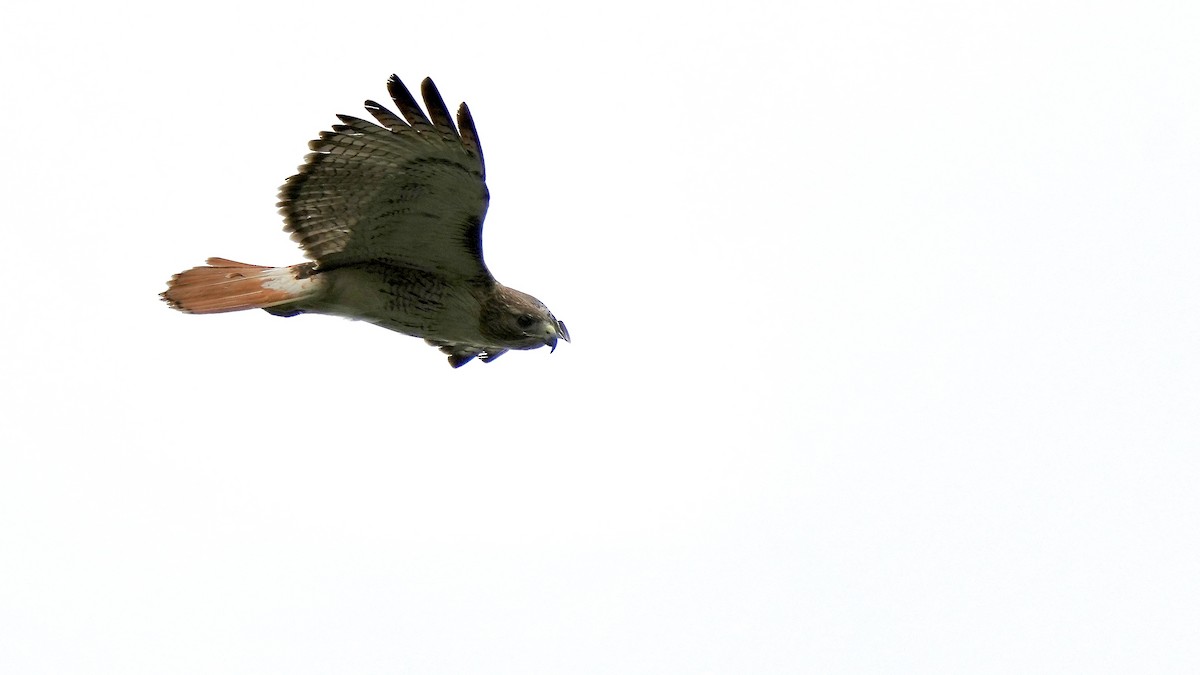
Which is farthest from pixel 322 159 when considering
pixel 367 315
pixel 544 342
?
pixel 544 342

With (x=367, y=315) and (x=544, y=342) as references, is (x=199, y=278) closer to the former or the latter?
(x=367, y=315)

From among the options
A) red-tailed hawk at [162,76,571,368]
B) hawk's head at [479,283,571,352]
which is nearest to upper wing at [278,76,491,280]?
red-tailed hawk at [162,76,571,368]

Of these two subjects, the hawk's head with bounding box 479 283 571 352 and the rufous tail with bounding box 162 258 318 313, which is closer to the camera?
the rufous tail with bounding box 162 258 318 313

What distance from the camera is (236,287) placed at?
9656 millimetres

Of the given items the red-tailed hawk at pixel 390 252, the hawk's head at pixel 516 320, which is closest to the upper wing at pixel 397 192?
the red-tailed hawk at pixel 390 252

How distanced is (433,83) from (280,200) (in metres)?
1.42

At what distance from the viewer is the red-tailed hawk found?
29.3 feet

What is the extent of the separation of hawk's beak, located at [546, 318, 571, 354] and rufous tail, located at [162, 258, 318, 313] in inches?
55.6

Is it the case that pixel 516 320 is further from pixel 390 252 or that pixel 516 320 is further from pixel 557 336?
pixel 390 252

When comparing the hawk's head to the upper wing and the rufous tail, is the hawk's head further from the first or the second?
the rufous tail

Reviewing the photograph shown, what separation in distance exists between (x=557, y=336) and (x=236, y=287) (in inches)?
74.9

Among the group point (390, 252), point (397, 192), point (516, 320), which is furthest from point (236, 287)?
point (516, 320)

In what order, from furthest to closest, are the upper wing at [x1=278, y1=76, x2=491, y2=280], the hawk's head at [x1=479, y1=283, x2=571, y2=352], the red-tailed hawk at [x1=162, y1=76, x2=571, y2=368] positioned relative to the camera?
the hawk's head at [x1=479, y1=283, x2=571, y2=352] → the red-tailed hawk at [x1=162, y1=76, x2=571, y2=368] → the upper wing at [x1=278, y1=76, x2=491, y2=280]

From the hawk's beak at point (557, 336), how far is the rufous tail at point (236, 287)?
4.63 feet
